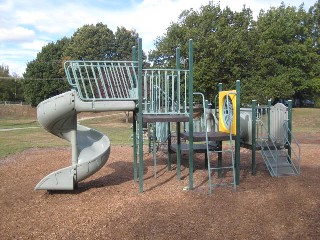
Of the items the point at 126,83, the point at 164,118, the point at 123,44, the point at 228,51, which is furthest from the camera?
the point at 123,44

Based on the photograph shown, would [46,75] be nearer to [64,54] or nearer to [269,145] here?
[64,54]

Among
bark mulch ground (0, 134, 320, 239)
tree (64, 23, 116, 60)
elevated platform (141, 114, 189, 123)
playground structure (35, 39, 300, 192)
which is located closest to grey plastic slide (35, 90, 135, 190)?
playground structure (35, 39, 300, 192)

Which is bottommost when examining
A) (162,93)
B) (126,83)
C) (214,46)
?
(162,93)

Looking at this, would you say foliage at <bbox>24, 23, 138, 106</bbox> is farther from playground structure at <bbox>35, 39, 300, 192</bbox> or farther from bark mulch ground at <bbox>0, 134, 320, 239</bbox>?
bark mulch ground at <bbox>0, 134, 320, 239</bbox>

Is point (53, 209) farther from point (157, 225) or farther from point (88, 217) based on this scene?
point (157, 225)

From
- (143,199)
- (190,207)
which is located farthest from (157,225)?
(143,199)

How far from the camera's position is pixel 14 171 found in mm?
10367

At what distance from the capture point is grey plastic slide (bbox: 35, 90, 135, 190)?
7324 millimetres

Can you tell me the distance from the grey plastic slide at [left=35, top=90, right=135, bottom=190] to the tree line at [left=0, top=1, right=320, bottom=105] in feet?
84.3

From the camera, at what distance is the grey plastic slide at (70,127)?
7324 mm

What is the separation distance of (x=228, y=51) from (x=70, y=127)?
89.4 ft

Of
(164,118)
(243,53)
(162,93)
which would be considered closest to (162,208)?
(164,118)

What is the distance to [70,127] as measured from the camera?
7707 mm

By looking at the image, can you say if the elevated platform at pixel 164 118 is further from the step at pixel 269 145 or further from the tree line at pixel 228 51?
the tree line at pixel 228 51
